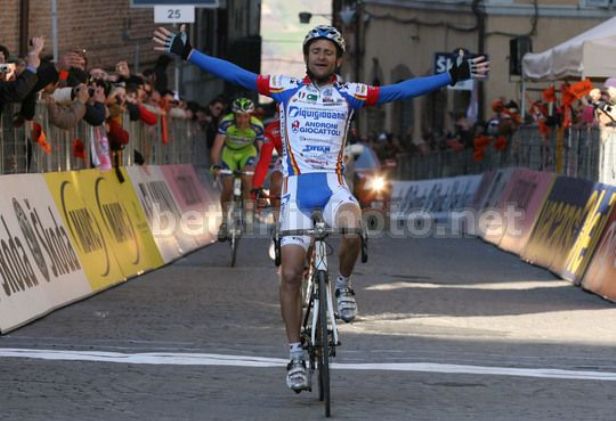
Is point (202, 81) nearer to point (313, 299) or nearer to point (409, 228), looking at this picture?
point (409, 228)

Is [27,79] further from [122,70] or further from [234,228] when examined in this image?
[122,70]

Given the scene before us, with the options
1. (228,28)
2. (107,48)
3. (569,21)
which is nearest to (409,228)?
(107,48)

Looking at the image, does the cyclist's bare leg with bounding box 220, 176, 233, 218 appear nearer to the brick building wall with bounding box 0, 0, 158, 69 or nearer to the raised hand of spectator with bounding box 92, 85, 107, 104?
the raised hand of spectator with bounding box 92, 85, 107, 104

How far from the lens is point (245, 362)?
12172mm

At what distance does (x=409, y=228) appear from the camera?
109 ft

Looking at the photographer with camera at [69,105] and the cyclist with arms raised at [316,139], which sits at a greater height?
the cyclist with arms raised at [316,139]

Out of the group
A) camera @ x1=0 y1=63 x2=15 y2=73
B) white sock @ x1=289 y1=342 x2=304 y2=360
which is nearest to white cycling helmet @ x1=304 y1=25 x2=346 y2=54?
white sock @ x1=289 y1=342 x2=304 y2=360

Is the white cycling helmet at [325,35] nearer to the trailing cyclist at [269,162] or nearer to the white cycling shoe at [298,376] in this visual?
the white cycling shoe at [298,376]

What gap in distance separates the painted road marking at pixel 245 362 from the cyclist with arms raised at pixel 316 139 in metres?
1.15

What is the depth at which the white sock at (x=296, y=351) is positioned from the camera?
411 inches

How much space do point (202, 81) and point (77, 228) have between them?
37878mm

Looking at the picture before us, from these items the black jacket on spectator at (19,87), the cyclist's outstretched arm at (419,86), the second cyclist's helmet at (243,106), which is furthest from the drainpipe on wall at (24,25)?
the cyclist's outstretched arm at (419,86)

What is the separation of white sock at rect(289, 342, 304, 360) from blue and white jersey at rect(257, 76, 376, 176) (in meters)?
1.07

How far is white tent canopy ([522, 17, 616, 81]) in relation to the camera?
23359 millimetres
